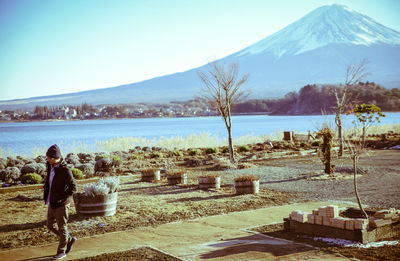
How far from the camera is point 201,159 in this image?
65.3 feet

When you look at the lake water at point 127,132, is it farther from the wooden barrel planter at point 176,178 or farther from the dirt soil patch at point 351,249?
the dirt soil patch at point 351,249

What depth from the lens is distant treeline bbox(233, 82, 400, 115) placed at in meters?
94.9

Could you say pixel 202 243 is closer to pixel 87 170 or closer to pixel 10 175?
pixel 87 170

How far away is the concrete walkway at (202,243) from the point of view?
644 cm

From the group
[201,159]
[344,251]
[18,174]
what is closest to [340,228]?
[344,251]

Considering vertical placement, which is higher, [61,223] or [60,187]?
[60,187]

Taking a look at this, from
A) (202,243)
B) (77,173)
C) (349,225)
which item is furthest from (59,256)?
(77,173)

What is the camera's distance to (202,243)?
281 inches

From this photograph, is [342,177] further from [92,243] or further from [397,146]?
[397,146]

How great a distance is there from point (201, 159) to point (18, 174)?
745 cm

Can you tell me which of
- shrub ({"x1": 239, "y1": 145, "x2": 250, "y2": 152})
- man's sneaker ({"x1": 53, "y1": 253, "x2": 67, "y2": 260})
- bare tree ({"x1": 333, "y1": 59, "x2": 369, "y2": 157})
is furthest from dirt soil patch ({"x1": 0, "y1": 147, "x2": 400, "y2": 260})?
shrub ({"x1": 239, "y1": 145, "x2": 250, "y2": 152})

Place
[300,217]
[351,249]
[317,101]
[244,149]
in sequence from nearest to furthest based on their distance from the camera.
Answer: [351,249] → [300,217] → [244,149] → [317,101]

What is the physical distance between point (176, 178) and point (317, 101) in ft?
347

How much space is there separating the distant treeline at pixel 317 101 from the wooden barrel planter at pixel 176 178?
164ft
